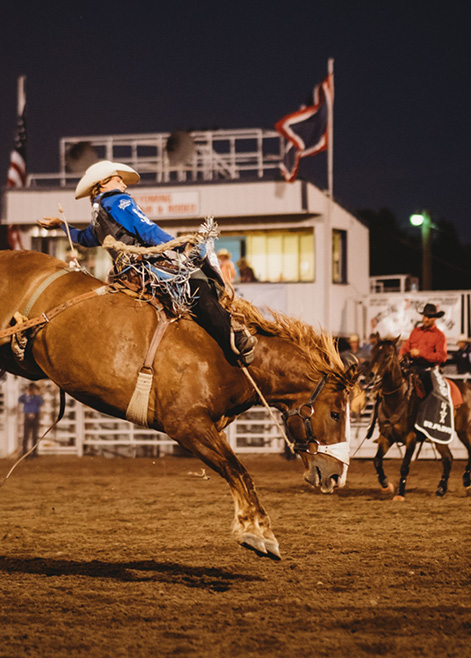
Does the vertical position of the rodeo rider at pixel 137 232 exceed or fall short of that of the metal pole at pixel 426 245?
it falls short

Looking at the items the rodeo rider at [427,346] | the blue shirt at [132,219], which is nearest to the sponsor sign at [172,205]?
the rodeo rider at [427,346]

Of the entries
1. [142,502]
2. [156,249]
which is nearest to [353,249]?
[142,502]

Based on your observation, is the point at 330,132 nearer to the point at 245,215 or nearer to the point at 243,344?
the point at 245,215

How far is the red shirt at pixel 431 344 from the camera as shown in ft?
32.1

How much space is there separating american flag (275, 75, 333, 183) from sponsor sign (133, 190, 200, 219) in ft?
9.04

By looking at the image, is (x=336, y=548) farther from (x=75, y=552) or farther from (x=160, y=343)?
(x=160, y=343)

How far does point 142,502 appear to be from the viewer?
29.5 feet

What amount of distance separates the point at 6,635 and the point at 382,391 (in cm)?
661

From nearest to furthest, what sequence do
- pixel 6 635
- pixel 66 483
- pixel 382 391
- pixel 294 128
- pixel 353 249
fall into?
1. pixel 6 635
2. pixel 382 391
3. pixel 66 483
4. pixel 294 128
5. pixel 353 249

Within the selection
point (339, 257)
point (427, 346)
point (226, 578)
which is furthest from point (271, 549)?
point (339, 257)

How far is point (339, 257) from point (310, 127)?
11.9 feet

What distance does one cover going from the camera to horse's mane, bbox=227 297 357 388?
5098 mm

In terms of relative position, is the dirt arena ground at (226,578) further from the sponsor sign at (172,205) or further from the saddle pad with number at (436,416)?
the sponsor sign at (172,205)

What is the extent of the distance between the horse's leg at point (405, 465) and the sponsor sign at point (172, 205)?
1148 centimetres
